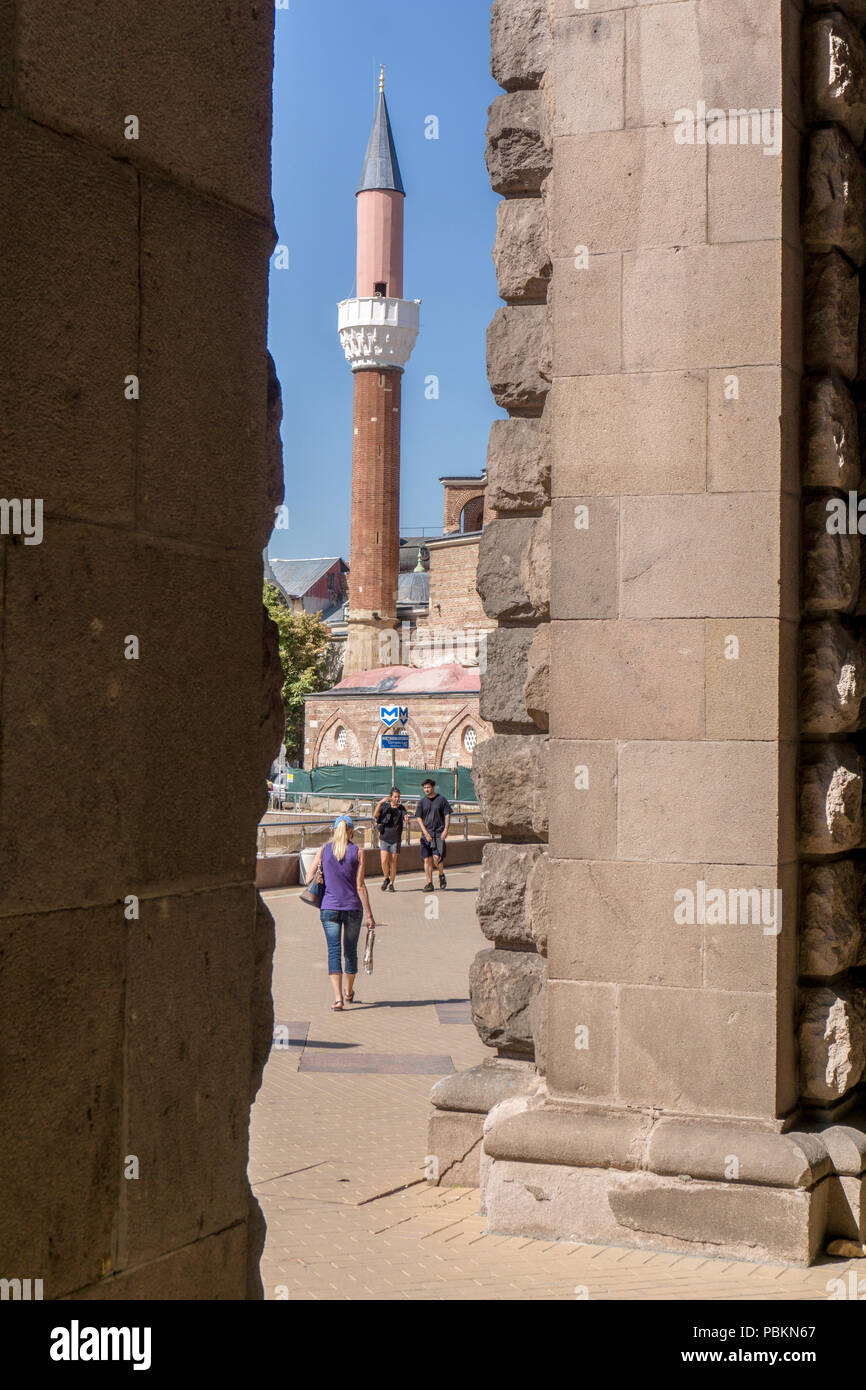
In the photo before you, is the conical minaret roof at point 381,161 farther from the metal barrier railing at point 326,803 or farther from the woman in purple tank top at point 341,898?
the woman in purple tank top at point 341,898

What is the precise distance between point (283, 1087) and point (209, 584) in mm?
8199

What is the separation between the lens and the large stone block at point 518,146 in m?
7.45

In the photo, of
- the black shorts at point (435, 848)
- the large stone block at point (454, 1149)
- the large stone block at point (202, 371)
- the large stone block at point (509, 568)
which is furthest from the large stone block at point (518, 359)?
the black shorts at point (435, 848)

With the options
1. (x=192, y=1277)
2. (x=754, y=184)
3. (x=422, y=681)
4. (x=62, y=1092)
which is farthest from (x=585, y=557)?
(x=422, y=681)

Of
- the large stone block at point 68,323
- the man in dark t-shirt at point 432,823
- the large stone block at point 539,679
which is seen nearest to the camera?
the large stone block at point 68,323

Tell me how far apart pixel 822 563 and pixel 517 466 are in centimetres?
150

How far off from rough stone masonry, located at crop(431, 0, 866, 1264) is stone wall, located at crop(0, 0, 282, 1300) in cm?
333

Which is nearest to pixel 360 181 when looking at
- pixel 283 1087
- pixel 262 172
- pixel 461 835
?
pixel 461 835

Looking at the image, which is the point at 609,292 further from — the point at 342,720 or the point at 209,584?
the point at 342,720

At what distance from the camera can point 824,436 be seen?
6715 millimetres

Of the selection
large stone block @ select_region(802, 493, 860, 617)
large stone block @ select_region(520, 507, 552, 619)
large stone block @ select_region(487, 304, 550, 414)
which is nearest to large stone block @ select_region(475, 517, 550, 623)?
large stone block @ select_region(520, 507, 552, 619)

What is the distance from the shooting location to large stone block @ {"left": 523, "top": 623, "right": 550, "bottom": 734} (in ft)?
22.8

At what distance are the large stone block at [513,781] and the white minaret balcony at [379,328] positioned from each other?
60.7 m

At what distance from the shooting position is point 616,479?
677 centimetres
